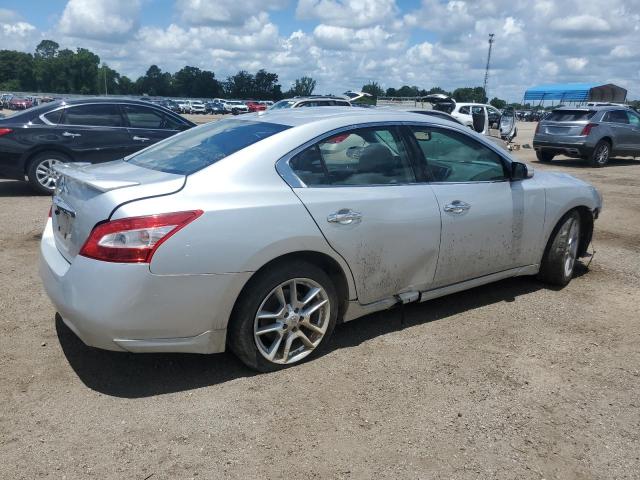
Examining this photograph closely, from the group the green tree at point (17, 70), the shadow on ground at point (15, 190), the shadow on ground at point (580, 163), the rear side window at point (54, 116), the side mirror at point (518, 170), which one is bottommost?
the shadow on ground at point (15, 190)

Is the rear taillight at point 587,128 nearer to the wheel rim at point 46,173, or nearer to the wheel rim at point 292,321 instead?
the wheel rim at point 46,173

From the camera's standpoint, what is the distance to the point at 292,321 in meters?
3.46

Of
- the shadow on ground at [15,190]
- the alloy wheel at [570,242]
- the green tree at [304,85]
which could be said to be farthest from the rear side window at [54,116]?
the green tree at [304,85]

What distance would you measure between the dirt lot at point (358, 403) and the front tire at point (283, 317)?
0.41 feet

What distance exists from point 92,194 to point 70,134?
6551mm

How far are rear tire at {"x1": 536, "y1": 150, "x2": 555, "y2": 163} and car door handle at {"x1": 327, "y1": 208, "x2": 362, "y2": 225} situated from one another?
14307mm

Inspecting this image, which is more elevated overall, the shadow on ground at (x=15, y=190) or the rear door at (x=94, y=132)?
the rear door at (x=94, y=132)

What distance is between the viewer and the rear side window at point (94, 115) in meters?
9.06

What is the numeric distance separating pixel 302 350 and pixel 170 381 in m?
0.81

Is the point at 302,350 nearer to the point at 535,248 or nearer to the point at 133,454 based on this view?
the point at 133,454

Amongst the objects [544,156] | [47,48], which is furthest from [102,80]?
[544,156]

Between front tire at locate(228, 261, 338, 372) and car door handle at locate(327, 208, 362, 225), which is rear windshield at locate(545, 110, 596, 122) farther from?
front tire at locate(228, 261, 338, 372)

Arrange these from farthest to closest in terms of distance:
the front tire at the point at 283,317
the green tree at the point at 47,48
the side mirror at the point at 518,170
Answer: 1. the green tree at the point at 47,48
2. the side mirror at the point at 518,170
3. the front tire at the point at 283,317

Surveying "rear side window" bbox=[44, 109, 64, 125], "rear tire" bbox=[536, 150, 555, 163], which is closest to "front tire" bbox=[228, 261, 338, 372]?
"rear side window" bbox=[44, 109, 64, 125]
